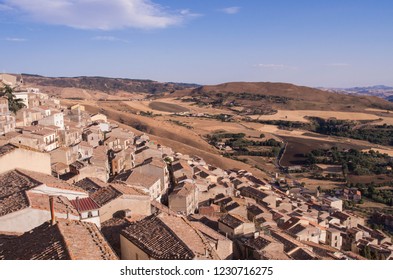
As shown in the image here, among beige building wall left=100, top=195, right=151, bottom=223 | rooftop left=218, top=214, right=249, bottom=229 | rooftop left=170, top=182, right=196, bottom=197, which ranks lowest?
rooftop left=170, top=182, right=196, bottom=197

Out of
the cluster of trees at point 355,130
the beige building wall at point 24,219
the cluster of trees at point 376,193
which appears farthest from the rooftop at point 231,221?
the cluster of trees at point 355,130

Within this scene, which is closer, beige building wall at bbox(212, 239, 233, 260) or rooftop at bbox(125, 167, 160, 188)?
beige building wall at bbox(212, 239, 233, 260)

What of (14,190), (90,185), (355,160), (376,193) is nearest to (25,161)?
(14,190)

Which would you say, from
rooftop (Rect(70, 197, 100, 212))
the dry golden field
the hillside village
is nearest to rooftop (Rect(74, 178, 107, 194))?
the hillside village

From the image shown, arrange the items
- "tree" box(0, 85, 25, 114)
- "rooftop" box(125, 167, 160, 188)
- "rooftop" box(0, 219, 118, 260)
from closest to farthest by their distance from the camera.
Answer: "rooftop" box(0, 219, 118, 260) < "rooftop" box(125, 167, 160, 188) < "tree" box(0, 85, 25, 114)

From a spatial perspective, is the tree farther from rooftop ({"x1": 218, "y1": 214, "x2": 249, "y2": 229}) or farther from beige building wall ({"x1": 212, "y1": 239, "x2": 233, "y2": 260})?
beige building wall ({"x1": 212, "y1": 239, "x2": 233, "y2": 260})
